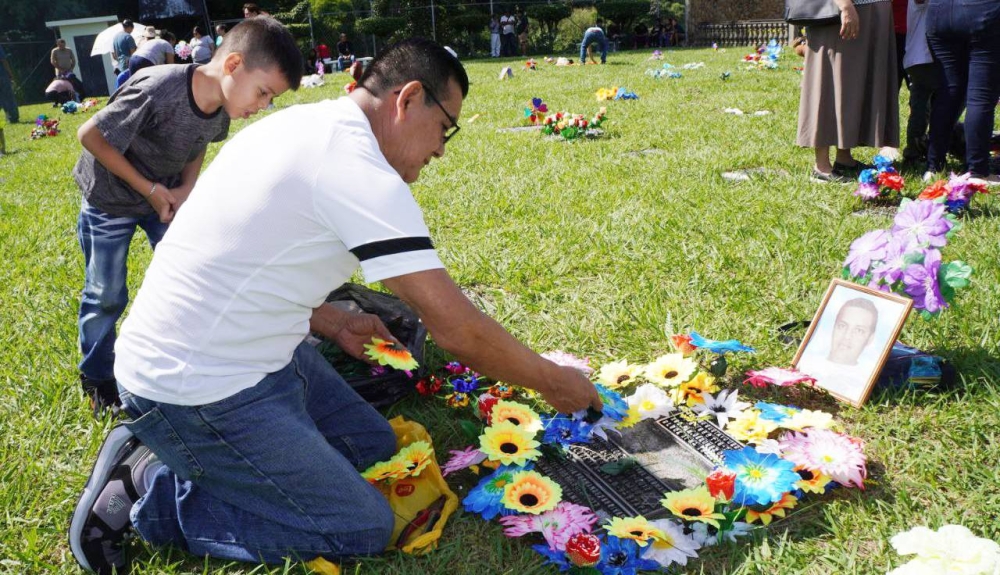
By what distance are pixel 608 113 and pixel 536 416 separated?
6505 mm

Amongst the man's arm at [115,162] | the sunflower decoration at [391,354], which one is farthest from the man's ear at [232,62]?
the sunflower decoration at [391,354]

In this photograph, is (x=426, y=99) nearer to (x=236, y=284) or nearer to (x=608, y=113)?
(x=236, y=284)

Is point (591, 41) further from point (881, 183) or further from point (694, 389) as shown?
point (694, 389)

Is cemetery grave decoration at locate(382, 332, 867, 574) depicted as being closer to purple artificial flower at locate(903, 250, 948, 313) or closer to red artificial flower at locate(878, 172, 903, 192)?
purple artificial flower at locate(903, 250, 948, 313)

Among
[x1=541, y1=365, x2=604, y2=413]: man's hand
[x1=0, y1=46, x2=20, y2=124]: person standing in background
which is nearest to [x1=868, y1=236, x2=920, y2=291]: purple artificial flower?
[x1=541, y1=365, x2=604, y2=413]: man's hand

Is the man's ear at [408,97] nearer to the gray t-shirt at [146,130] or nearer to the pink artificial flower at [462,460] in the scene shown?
the pink artificial flower at [462,460]

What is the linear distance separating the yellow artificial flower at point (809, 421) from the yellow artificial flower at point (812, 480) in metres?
0.18

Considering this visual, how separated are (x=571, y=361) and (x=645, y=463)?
62cm

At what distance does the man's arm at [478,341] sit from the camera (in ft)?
5.16

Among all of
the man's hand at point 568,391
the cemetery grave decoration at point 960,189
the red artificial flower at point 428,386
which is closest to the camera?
the man's hand at point 568,391

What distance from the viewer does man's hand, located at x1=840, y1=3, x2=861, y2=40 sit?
435 centimetres

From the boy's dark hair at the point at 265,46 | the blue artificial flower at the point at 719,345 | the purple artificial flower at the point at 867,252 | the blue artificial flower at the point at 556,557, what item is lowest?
the blue artificial flower at the point at 556,557

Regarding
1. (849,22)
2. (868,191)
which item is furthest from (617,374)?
(849,22)

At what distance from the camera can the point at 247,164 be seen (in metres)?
1.64
